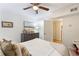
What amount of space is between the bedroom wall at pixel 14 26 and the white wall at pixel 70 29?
750 mm

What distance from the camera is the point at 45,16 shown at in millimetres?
1851

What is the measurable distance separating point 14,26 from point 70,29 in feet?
3.05

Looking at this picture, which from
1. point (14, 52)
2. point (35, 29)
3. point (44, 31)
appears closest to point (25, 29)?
point (35, 29)

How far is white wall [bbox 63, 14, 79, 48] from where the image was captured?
65.6 inches

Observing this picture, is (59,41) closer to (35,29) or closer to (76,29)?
(76,29)

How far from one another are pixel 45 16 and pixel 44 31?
0.27 metres

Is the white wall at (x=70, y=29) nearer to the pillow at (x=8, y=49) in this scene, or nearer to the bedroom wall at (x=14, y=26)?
the bedroom wall at (x=14, y=26)

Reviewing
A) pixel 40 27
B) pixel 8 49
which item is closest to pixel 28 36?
pixel 40 27

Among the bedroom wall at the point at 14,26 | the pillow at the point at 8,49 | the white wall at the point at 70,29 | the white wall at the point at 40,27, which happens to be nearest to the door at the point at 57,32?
the white wall at the point at 70,29

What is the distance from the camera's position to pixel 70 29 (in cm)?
174

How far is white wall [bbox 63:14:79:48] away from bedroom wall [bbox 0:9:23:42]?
0.75 m

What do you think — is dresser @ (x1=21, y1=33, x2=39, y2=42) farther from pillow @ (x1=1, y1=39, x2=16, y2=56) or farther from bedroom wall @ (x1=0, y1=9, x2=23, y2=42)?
pillow @ (x1=1, y1=39, x2=16, y2=56)

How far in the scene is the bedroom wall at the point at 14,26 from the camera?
5.50ft

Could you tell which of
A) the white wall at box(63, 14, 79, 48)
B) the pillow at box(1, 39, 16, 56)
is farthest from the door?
the pillow at box(1, 39, 16, 56)
